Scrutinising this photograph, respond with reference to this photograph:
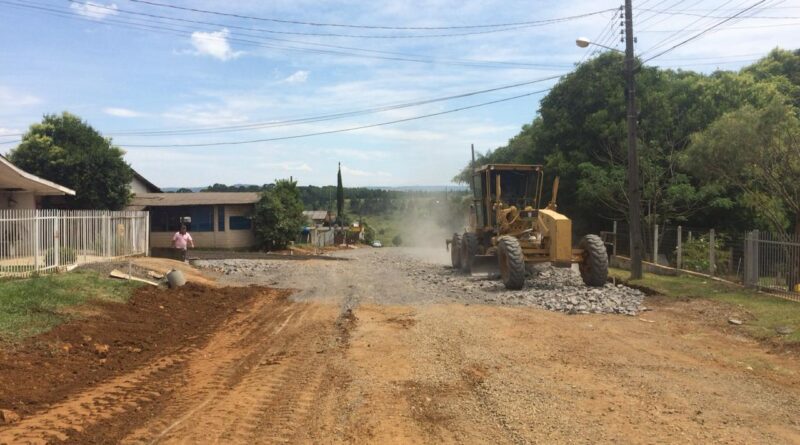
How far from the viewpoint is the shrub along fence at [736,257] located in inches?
499

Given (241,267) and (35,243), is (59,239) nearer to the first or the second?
(35,243)

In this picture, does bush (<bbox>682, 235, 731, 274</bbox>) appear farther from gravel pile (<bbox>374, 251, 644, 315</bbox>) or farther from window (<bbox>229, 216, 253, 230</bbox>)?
window (<bbox>229, 216, 253, 230</bbox>)

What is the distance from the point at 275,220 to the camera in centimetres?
3622

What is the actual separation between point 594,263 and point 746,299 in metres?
3.26

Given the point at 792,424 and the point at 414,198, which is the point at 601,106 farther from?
the point at 414,198

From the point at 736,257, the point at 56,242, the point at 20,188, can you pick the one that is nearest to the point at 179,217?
the point at 20,188

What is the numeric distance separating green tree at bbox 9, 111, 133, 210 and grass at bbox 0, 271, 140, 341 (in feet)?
52.1

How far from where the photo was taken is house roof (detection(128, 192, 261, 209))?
36.6 m

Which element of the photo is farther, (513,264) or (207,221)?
(207,221)

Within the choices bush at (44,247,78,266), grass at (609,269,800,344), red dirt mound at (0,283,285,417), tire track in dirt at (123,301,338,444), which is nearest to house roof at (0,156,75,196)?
bush at (44,247,78,266)

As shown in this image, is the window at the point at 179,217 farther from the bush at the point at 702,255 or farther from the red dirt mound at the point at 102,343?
the bush at the point at 702,255

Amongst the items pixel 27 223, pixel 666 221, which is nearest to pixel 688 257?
pixel 666 221

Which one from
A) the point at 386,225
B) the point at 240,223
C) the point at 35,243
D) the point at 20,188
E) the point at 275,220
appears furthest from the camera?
the point at 386,225

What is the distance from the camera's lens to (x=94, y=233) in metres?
18.4
